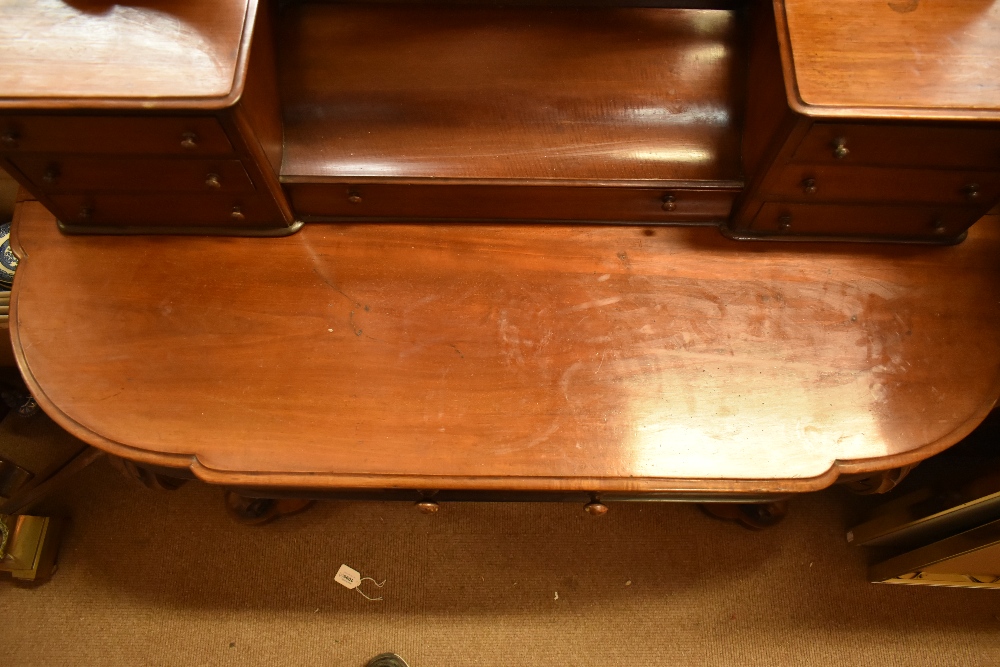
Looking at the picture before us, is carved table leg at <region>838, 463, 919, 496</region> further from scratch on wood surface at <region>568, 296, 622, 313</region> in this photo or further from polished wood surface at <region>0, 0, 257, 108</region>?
polished wood surface at <region>0, 0, 257, 108</region>

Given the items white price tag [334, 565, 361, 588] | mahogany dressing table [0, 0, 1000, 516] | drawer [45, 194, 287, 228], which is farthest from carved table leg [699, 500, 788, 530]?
drawer [45, 194, 287, 228]

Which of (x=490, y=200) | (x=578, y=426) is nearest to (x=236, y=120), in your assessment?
(x=490, y=200)

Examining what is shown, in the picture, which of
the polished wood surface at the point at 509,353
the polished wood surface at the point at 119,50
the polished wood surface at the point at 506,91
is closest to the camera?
the polished wood surface at the point at 119,50

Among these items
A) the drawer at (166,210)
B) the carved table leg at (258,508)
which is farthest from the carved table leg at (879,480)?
the carved table leg at (258,508)

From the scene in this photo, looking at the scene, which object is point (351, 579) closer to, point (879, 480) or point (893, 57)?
point (879, 480)

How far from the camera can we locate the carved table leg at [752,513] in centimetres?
182

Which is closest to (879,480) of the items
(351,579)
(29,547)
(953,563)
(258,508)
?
(953,563)

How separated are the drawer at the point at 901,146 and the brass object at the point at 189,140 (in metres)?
1.03

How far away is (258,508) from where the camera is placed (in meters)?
1.80

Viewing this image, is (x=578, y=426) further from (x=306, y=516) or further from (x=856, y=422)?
(x=306, y=516)

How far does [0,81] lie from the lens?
1002mm

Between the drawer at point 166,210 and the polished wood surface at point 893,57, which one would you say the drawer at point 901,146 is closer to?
the polished wood surface at point 893,57

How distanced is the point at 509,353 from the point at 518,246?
24 cm

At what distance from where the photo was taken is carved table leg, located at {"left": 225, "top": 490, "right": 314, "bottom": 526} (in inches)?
70.2
